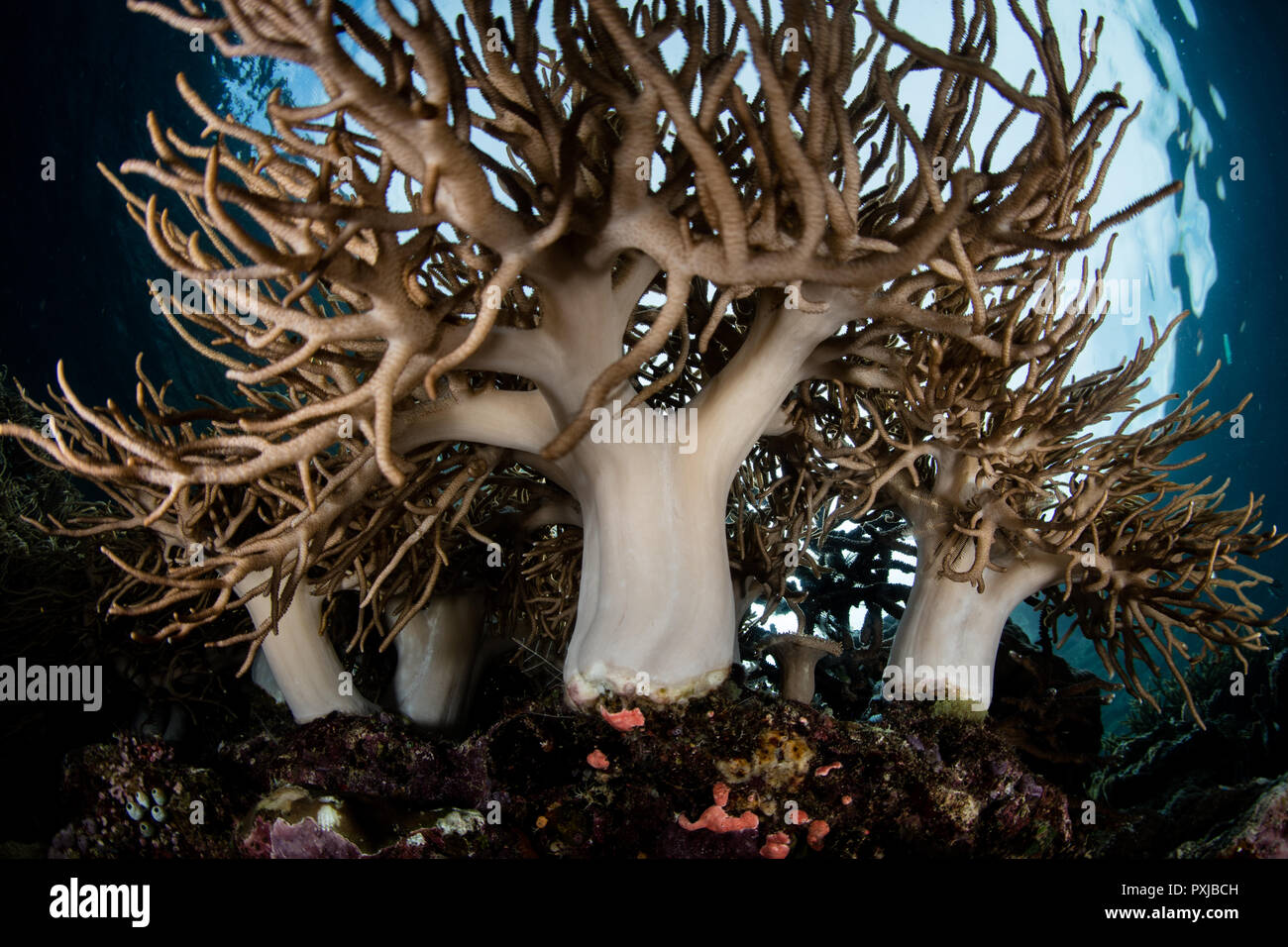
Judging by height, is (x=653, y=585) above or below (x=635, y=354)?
below

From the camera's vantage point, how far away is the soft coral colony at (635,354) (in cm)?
170

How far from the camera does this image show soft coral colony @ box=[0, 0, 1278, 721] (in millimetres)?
1701

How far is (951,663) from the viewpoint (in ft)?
10.5

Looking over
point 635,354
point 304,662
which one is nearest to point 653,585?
point 635,354

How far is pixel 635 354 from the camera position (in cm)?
180

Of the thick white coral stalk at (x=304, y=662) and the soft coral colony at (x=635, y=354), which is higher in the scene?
the soft coral colony at (x=635, y=354)

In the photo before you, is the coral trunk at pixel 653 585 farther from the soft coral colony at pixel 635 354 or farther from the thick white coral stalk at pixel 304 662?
the thick white coral stalk at pixel 304 662

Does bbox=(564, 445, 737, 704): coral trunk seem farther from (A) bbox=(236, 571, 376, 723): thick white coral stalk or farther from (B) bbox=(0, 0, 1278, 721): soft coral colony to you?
(A) bbox=(236, 571, 376, 723): thick white coral stalk

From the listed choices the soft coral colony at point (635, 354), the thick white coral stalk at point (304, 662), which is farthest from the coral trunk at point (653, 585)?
the thick white coral stalk at point (304, 662)

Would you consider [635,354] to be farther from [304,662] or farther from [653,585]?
[304,662]

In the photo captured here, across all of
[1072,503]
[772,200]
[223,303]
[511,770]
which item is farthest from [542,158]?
[1072,503]

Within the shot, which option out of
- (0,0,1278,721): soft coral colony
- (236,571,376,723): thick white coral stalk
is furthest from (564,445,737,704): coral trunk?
(236,571,376,723): thick white coral stalk
